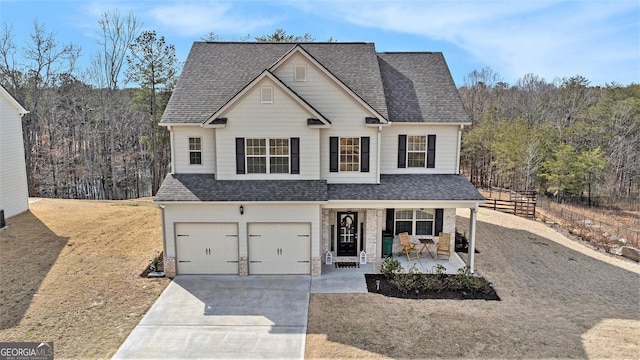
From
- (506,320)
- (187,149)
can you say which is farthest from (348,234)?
(187,149)

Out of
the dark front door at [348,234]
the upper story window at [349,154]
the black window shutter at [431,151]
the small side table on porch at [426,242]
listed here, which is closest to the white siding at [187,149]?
the upper story window at [349,154]

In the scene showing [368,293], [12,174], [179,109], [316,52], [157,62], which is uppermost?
[157,62]

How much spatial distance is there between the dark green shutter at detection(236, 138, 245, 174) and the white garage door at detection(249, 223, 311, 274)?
85.4 inches

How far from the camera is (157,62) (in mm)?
30422

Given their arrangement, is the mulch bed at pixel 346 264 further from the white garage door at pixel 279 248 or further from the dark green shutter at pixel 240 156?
the dark green shutter at pixel 240 156

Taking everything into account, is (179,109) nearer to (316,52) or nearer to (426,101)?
(316,52)

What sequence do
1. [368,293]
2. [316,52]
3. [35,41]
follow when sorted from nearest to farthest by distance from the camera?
1. [368,293]
2. [316,52]
3. [35,41]

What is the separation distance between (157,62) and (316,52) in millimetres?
18298

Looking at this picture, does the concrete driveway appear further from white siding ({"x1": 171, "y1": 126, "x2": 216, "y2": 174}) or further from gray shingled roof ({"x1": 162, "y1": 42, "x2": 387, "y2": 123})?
gray shingled roof ({"x1": 162, "y1": 42, "x2": 387, "y2": 123})

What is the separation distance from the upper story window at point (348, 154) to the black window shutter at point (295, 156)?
1.52 meters

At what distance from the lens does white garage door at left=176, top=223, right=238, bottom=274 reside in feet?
45.5

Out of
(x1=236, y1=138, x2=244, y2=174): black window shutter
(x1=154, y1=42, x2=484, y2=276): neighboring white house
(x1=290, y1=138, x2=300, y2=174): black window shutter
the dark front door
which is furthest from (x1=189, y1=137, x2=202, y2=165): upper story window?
the dark front door

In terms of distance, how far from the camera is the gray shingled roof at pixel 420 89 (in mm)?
15836

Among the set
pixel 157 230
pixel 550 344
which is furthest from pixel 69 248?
pixel 550 344
